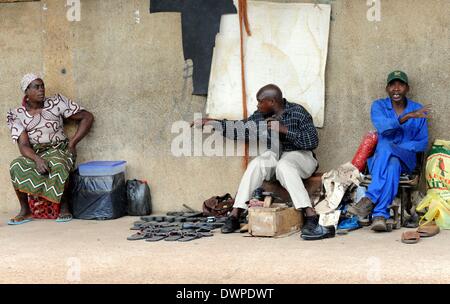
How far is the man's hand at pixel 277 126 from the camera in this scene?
719 cm

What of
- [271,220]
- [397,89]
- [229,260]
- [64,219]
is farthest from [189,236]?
[397,89]

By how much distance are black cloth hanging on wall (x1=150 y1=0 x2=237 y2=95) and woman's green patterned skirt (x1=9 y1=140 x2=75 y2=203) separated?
60.1 inches

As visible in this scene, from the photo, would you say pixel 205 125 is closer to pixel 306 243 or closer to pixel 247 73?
pixel 247 73

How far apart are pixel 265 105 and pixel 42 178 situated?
2.32 metres

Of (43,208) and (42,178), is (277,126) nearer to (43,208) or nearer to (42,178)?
(42,178)

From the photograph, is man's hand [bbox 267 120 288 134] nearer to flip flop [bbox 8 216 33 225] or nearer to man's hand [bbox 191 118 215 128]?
man's hand [bbox 191 118 215 128]

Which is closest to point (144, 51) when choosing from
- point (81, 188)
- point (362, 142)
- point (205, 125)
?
point (205, 125)

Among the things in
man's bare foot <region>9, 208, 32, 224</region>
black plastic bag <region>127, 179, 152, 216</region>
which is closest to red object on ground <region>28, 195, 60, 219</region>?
man's bare foot <region>9, 208, 32, 224</region>

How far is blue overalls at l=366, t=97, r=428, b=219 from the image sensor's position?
269 inches

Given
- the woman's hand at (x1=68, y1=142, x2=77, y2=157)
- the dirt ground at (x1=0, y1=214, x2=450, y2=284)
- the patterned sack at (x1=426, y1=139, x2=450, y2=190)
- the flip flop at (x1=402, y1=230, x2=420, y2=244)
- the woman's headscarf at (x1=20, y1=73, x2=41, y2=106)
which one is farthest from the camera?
the woman's hand at (x1=68, y1=142, x2=77, y2=157)

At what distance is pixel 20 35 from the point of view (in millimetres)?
8461

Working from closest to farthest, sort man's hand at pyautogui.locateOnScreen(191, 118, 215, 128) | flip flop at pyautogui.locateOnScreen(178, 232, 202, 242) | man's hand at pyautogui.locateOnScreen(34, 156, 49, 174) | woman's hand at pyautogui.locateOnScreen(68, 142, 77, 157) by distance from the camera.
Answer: flip flop at pyautogui.locateOnScreen(178, 232, 202, 242) → man's hand at pyautogui.locateOnScreen(191, 118, 215, 128) → man's hand at pyautogui.locateOnScreen(34, 156, 49, 174) → woman's hand at pyautogui.locateOnScreen(68, 142, 77, 157)

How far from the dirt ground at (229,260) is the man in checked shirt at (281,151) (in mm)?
287

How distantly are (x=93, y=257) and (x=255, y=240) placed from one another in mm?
1369
